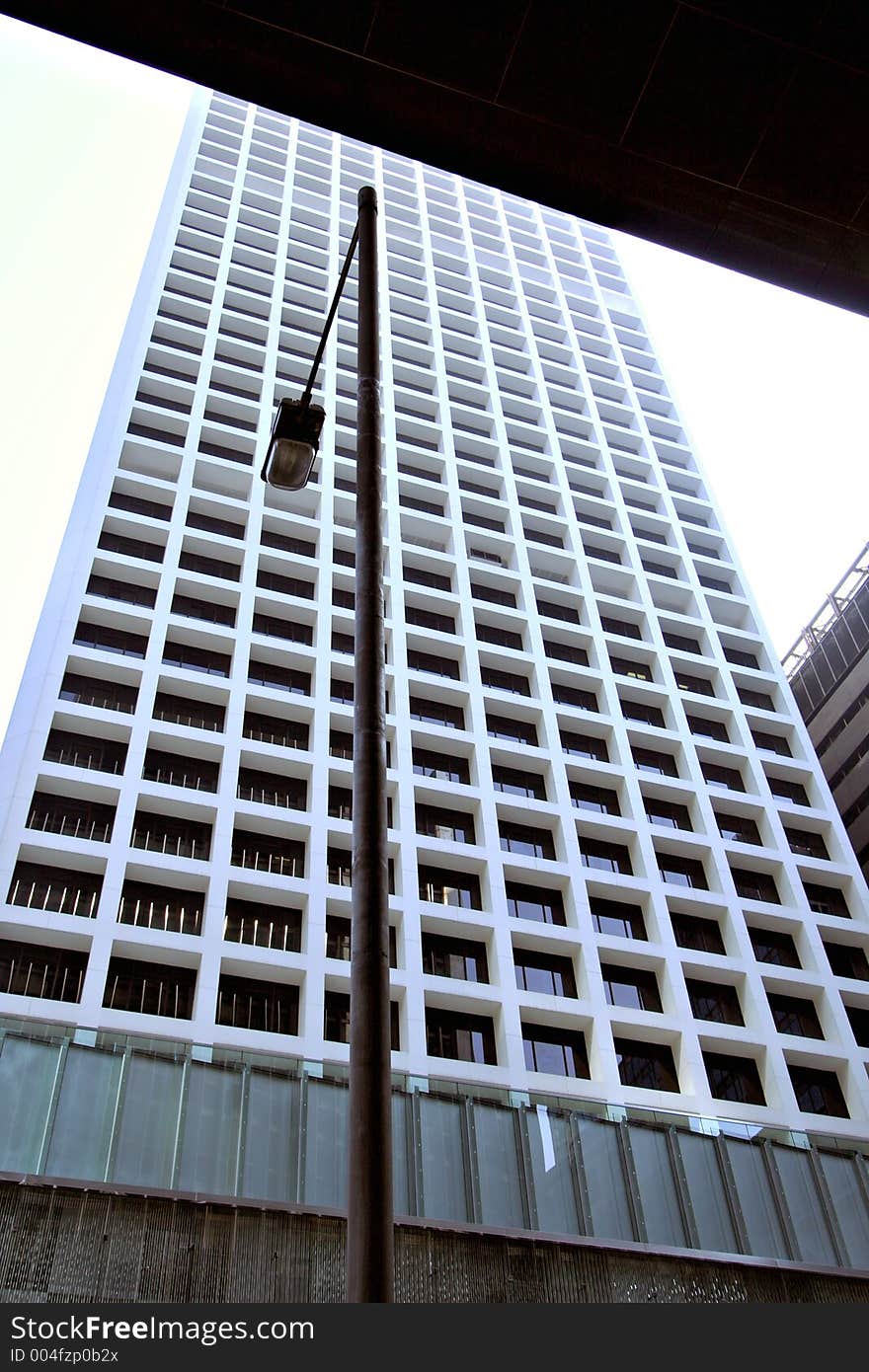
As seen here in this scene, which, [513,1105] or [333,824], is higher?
[513,1105]

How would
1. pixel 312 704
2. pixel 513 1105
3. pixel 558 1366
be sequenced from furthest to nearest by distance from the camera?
pixel 312 704
pixel 513 1105
pixel 558 1366

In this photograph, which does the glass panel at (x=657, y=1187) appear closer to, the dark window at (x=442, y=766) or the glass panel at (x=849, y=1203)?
the glass panel at (x=849, y=1203)

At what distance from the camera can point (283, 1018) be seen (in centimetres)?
3052

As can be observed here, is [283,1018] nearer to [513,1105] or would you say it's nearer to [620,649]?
[513,1105]

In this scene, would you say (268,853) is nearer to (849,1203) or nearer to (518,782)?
(518,782)

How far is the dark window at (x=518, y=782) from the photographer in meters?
39.7

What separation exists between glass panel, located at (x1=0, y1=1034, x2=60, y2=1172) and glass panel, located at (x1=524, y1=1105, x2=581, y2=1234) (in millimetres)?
8578

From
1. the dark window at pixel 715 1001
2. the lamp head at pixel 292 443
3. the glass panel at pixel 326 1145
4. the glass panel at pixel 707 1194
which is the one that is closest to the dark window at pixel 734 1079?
the dark window at pixel 715 1001

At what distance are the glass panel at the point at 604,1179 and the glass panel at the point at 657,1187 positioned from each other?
0.35 meters

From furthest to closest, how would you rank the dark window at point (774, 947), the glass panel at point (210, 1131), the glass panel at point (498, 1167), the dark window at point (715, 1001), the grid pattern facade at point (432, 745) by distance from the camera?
the dark window at point (774, 947) → the dark window at point (715, 1001) → the grid pattern facade at point (432, 745) → the glass panel at point (498, 1167) → the glass panel at point (210, 1131)

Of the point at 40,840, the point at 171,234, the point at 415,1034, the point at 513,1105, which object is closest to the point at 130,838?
the point at 40,840

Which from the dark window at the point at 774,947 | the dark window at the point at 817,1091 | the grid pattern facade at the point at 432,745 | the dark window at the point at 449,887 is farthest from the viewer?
the dark window at the point at 774,947

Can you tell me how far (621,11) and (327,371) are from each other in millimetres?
42259

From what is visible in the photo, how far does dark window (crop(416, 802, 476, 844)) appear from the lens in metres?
36.9
